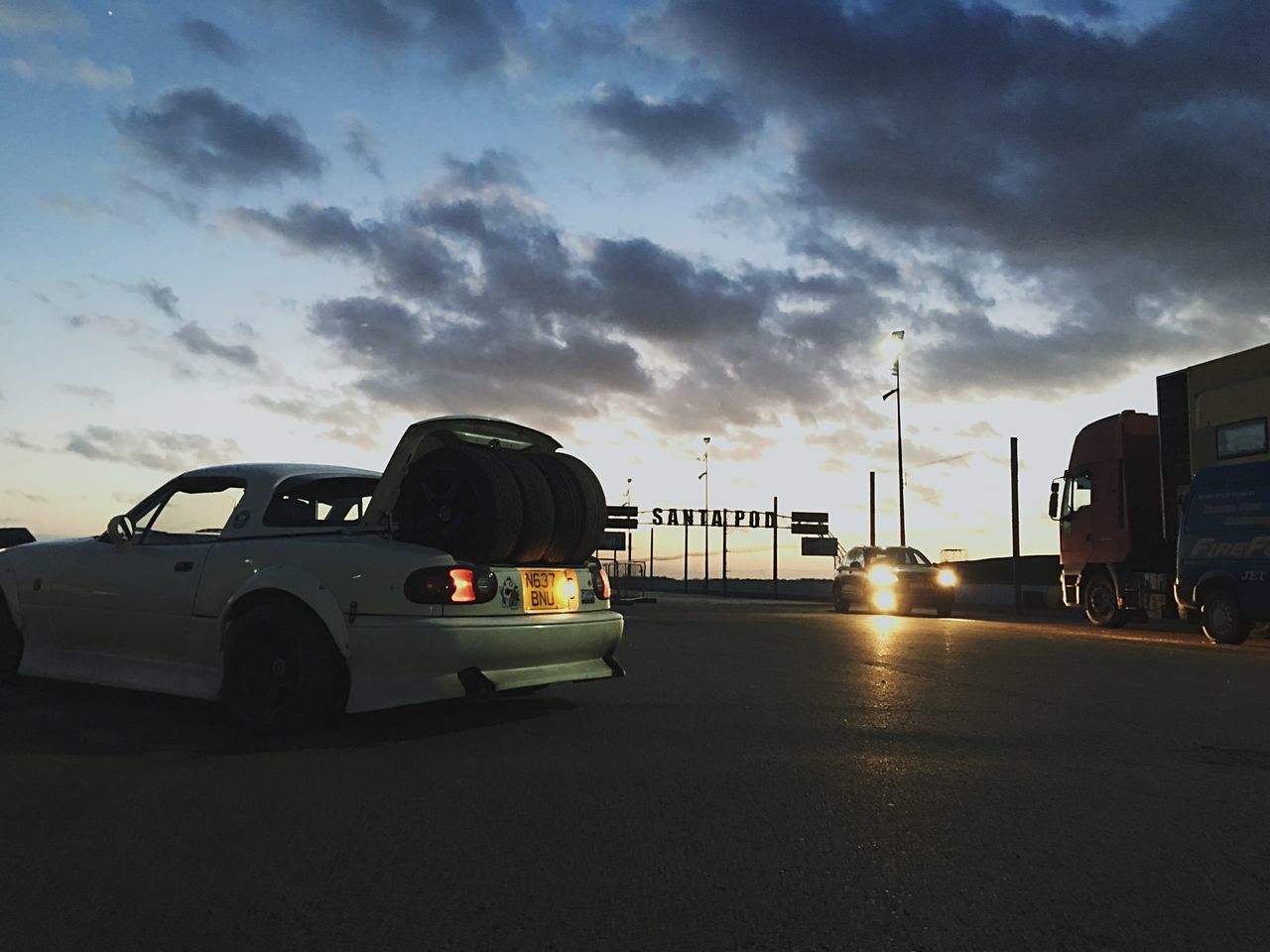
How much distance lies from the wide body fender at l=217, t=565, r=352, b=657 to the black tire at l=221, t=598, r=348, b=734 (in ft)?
0.27

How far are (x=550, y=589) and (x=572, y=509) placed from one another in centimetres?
57

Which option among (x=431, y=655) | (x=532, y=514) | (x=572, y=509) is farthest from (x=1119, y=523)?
Result: (x=431, y=655)

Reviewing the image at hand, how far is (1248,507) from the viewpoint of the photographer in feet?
49.5

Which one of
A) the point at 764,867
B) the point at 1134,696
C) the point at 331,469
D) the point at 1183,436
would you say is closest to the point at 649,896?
the point at 764,867

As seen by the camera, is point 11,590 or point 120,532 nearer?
point 120,532

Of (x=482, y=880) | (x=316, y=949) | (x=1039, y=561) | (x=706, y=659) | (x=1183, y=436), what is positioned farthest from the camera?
(x=1039, y=561)

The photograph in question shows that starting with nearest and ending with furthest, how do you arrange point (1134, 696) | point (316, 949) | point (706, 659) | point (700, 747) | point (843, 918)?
point (316, 949) < point (843, 918) < point (700, 747) < point (1134, 696) < point (706, 659)

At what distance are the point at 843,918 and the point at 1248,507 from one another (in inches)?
573

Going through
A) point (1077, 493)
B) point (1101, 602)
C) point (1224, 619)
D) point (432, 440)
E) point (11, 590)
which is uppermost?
point (1077, 493)

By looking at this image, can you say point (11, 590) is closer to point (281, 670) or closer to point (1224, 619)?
point (281, 670)

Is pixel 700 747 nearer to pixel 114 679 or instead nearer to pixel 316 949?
pixel 316 949

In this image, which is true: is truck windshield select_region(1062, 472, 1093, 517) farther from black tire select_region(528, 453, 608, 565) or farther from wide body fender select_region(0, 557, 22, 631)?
wide body fender select_region(0, 557, 22, 631)

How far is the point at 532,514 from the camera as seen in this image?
6.33 metres

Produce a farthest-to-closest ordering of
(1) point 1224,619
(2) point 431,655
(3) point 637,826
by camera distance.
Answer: (1) point 1224,619
(2) point 431,655
(3) point 637,826
